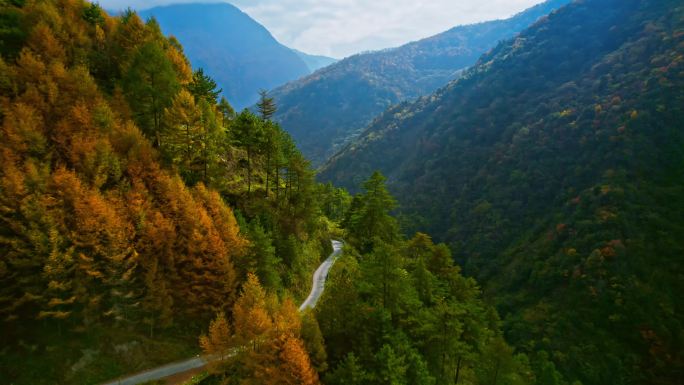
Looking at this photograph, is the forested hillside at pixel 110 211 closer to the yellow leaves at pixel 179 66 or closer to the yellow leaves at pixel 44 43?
the yellow leaves at pixel 44 43

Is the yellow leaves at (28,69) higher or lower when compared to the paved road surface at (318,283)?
higher

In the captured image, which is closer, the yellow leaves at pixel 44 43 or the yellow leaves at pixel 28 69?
the yellow leaves at pixel 28 69

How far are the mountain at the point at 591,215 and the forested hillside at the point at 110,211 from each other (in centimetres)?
5564

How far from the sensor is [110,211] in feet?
116

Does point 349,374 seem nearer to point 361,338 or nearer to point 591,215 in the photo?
point 361,338

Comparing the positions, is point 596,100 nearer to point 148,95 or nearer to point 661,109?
point 661,109

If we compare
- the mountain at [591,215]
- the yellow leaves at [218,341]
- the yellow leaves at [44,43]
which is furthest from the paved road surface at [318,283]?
the yellow leaves at [44,43]

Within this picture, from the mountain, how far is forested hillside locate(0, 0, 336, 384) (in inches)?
2191

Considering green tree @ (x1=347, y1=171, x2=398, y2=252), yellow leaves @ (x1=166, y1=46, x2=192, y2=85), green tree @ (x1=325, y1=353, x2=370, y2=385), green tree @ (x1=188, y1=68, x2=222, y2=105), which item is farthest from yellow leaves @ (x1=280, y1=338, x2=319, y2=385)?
yellow leaves @ (x1=166, y1=46, x2=192, y2=85)

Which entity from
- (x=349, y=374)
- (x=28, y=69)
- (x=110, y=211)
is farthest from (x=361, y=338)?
(x=28, y=69)

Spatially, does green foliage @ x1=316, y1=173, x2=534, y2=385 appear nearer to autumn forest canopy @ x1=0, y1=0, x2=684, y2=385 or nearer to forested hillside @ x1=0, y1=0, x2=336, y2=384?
autumn forest canopy @ x1=0, y1=0, x2=684, y2=385

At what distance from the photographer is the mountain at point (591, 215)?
8075 centimetres

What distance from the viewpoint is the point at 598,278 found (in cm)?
9156

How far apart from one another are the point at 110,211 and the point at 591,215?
121278mm
